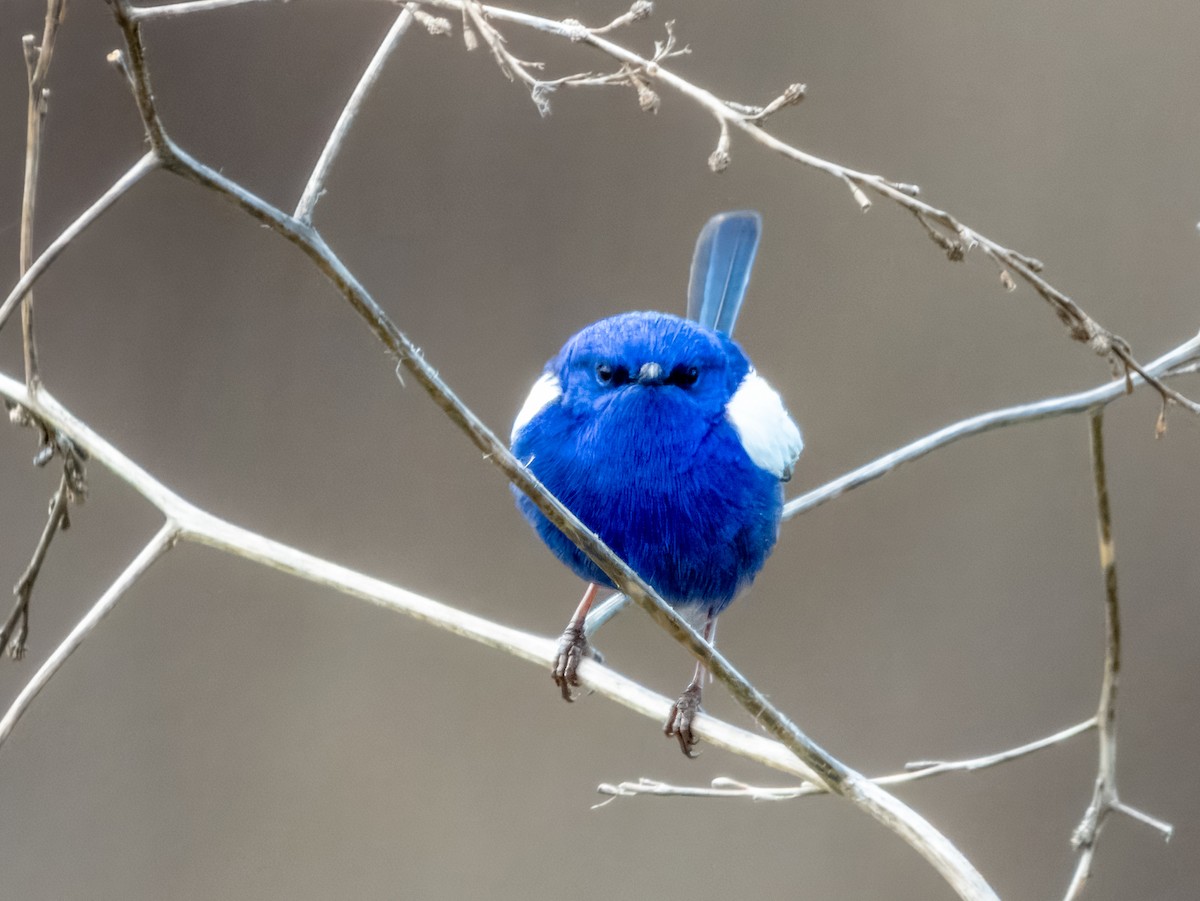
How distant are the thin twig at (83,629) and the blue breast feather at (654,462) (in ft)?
1.21

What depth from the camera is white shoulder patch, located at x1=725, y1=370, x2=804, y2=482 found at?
3.94 feet

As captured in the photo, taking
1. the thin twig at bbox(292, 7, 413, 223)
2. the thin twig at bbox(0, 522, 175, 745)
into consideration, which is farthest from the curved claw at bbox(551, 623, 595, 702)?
the thin twig at bbox(292, 7, 413, 223)

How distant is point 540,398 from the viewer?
1231mm

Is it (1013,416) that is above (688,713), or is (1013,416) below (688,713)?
above

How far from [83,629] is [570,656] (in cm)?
49

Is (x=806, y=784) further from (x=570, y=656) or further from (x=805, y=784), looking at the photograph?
(x=570, y=656)

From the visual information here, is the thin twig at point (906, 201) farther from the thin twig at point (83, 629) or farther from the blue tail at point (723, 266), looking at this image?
the blue tail at point (723, 266)

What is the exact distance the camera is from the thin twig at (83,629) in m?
0.85

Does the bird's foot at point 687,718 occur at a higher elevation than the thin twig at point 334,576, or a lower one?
higher

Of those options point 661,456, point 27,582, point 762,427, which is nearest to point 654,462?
point 661,456

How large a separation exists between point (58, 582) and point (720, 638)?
1.10 meters

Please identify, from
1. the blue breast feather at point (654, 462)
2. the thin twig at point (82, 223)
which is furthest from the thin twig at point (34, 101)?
the blue breast feather at point (654, 462)

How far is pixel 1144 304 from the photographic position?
1966 mm

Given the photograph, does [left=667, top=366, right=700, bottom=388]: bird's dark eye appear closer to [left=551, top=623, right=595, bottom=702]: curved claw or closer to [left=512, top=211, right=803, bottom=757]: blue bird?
[left=512, top=211, right=803, bottom=757]: blue bird
